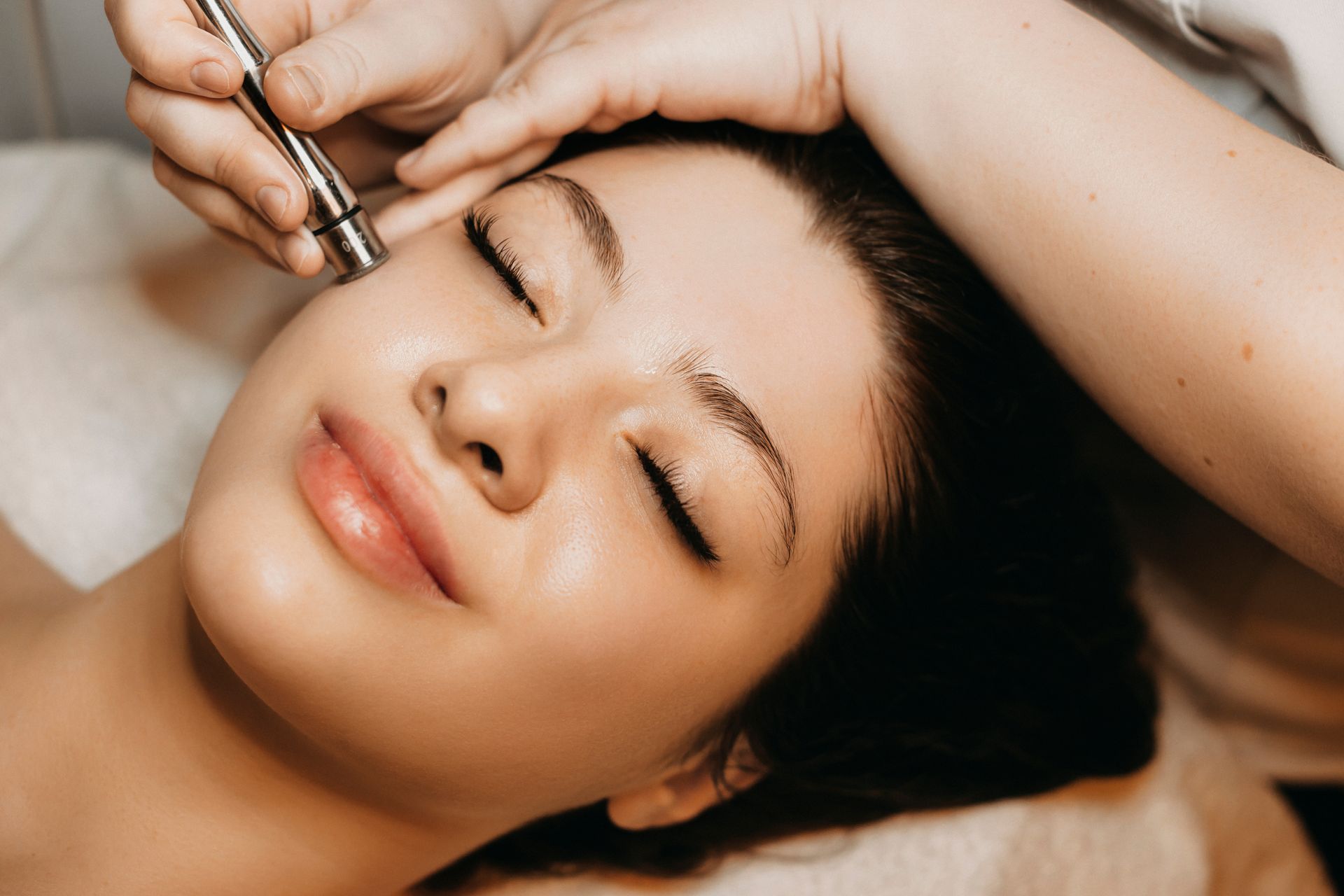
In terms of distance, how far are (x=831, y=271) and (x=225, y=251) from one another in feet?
3.31

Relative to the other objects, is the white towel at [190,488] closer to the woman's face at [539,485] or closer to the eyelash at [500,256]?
the woman's face at [539,485]

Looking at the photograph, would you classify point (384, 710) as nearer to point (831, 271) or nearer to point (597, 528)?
point (597, 528)

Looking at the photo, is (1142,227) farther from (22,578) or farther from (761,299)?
(22,578)

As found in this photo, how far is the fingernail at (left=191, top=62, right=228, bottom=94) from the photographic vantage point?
852 millimetres

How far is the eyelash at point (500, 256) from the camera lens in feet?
3.05

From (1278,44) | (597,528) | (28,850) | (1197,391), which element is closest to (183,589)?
(28,850)

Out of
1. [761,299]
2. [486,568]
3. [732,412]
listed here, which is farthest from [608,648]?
[761,299]

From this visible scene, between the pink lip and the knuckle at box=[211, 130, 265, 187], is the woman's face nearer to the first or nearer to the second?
the pink lip

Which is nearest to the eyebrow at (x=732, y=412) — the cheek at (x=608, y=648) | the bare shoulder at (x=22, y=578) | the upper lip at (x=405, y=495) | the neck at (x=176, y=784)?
the cheek at (x=608, y=648)

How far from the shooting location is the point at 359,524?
834mm

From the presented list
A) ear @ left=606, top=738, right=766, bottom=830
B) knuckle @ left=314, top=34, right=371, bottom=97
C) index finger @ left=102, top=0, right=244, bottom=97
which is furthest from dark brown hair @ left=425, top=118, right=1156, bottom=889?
index finger @ left=102, top=0, right=244, bottom=97

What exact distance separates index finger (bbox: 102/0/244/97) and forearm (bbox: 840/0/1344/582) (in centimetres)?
61

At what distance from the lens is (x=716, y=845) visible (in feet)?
4.47

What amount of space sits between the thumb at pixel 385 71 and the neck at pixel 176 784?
0.54m
